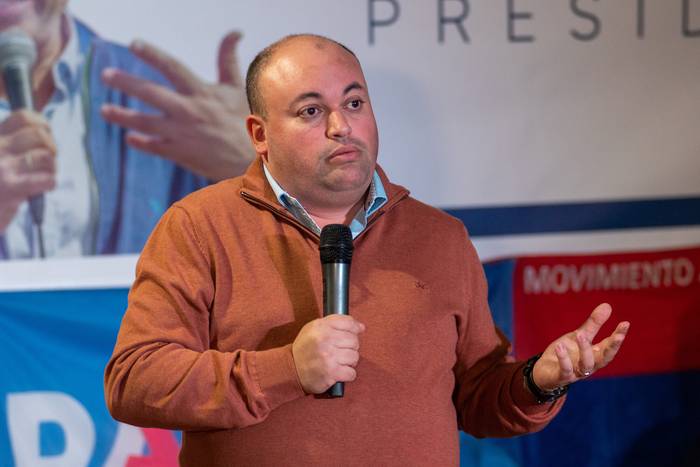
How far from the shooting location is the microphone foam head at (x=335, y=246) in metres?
1.75

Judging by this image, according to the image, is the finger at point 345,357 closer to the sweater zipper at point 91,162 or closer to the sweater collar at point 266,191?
the sweater collar at point 266,191

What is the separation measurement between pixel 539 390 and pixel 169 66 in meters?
1.78

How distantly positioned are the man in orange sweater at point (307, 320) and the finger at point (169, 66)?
3.59 feet

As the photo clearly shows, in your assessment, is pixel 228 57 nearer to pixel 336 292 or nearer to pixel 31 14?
pixel 31 14

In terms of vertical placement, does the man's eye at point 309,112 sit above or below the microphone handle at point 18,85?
below

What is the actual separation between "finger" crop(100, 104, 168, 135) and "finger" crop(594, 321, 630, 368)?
180cm

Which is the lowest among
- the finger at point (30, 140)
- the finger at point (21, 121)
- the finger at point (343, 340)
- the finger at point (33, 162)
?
the finger at point (343, 340)

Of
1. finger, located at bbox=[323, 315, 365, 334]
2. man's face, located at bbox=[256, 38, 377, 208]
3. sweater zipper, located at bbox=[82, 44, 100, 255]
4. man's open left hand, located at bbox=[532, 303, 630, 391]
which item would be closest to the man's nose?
man's face, located at bbox=[256, 38, 377, 208]

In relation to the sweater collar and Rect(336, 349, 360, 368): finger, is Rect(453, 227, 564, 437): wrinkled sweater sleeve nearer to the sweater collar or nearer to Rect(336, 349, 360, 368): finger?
the sweater collar

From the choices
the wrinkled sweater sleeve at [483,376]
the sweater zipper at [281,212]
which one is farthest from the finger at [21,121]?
the wrinkled sweater sleeve at [483,376]

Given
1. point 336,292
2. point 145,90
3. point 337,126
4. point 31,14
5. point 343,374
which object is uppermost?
point 31,14

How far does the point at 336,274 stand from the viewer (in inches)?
68.2

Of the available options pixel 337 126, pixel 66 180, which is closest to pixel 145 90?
pixel 66 180

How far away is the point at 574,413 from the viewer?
3.38 m
